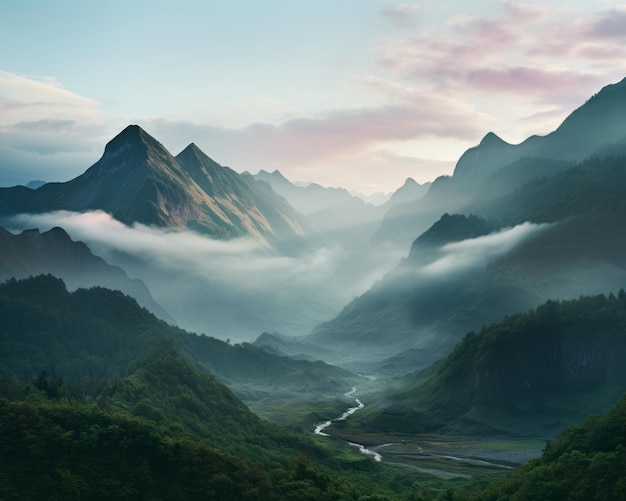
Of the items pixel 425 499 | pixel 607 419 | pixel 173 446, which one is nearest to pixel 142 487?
pixel 173 446

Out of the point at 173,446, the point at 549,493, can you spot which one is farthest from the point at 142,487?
the point at 549,493

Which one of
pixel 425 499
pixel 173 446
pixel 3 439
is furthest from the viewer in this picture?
pixel 425 499

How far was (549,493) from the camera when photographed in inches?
5610

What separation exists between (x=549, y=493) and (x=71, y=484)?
9076 cm

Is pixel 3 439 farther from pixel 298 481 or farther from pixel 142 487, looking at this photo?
pixel 298 481

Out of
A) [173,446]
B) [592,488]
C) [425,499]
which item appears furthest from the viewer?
[425,499]

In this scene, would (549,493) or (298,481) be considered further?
(298,481)

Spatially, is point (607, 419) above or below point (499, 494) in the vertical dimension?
above

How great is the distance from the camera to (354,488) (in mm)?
172875

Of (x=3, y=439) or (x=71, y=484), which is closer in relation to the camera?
(x=71, y=484)

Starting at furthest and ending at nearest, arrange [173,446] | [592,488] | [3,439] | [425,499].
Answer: [425,499]
[173,446]
[3,439]
[592,488]

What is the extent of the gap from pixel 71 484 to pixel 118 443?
18018mm

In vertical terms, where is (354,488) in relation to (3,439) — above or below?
below

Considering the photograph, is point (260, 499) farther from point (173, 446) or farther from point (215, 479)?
point (173, 446)
